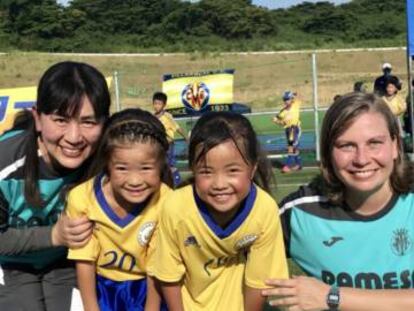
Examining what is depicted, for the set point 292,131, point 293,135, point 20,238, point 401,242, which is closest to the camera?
point 401,242

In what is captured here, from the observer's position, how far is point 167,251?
312 cm

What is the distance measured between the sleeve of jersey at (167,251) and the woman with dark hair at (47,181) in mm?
367

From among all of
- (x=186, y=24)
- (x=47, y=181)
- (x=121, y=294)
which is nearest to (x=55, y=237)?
(x=47, y=181)

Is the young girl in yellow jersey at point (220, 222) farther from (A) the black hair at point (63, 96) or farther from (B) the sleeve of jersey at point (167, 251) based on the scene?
(A) the black hair at point (63, 96)

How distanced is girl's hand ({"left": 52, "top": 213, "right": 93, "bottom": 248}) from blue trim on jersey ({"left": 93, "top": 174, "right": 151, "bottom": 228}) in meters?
0.10

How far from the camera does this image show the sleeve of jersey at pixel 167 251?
3.10m

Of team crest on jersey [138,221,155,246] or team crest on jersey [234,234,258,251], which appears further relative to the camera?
team crest on jersey [138,221,155,246]

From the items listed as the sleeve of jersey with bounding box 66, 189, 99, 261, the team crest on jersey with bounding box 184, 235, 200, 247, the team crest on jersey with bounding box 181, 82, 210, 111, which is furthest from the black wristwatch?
the team crest on jersey with bounding box 181, 82, 210, 111

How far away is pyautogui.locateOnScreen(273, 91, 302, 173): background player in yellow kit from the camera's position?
1427 centimetres

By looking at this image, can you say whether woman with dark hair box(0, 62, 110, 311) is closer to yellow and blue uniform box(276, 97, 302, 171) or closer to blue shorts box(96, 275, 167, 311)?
blue shorts box(96, 275, 167, 311)

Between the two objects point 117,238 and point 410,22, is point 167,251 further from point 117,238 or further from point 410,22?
point 410,22

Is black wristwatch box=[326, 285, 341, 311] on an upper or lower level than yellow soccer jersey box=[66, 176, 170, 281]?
lower

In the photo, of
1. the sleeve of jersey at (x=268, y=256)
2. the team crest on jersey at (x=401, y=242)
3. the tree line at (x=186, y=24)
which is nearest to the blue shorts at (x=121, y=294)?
the sleeve of jersey at (x=268, y=256)

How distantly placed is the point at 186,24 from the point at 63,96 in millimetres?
75393
